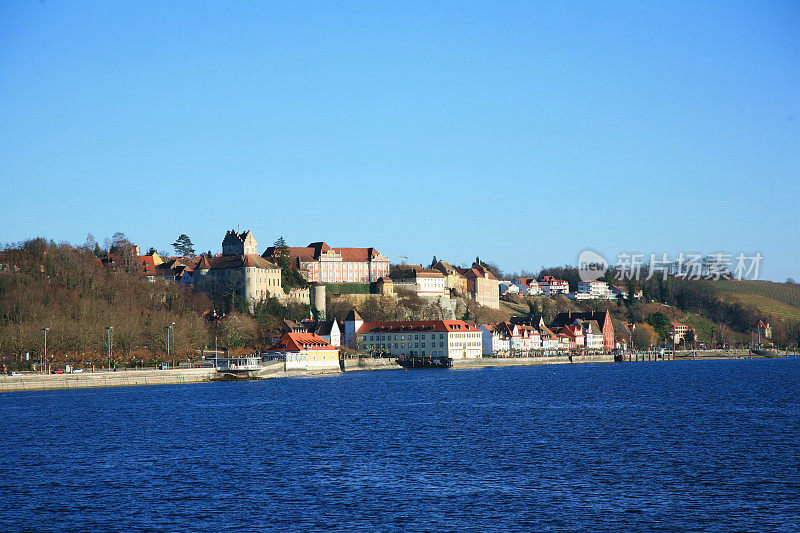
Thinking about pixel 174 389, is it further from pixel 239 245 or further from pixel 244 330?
pixel 239 245

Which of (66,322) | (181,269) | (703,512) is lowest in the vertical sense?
(703,512)

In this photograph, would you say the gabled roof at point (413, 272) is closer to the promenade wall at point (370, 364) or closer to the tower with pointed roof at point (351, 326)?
the tower with pointed roof at point (351, 326)

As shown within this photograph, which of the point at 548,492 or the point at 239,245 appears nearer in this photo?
the point at 548,492

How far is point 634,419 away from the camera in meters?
48.4

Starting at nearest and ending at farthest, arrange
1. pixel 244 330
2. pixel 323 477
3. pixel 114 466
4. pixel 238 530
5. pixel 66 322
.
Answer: pixel 238 530 < pixel 323 477 < pixel 114 466 < pixel 66 322 < pixel 244 330

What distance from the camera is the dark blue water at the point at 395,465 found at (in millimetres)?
24719

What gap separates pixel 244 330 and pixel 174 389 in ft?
106

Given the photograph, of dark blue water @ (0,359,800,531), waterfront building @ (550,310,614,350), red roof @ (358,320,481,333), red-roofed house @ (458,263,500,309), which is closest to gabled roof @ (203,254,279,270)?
red roof @ (358,320,481,333)

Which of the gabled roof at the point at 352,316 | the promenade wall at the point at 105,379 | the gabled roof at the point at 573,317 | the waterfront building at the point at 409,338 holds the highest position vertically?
the gabled roof at the point at 352,316

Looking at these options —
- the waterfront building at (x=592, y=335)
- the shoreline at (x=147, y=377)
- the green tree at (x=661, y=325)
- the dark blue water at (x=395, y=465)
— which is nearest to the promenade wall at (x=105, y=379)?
the shoreline at (x=147, y=377)

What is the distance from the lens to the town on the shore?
4582 inches

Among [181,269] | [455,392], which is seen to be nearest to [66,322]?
[455,392]

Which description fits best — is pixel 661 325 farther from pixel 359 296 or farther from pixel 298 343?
pixel 298 343

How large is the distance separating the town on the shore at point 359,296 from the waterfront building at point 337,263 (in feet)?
0.53
